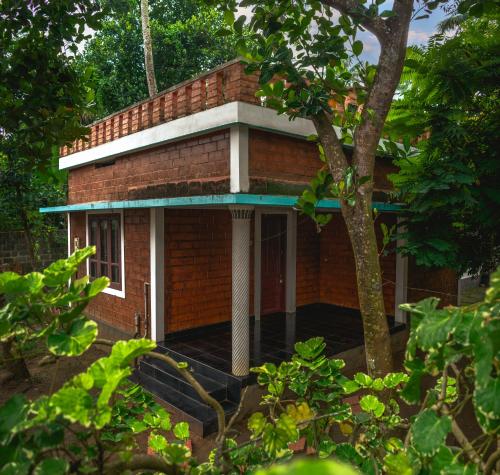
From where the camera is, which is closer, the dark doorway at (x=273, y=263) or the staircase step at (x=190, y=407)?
the staircase step at (x=190, y=407)

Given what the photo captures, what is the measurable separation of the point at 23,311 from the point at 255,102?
504 cm

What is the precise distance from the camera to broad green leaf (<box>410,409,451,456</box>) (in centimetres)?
111

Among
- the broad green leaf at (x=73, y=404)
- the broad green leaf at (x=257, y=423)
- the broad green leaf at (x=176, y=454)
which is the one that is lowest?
the broad green leaf at (x=257, y=423)

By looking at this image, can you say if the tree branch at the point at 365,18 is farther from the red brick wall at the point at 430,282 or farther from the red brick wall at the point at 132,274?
the red brick wall at the point at 430,282

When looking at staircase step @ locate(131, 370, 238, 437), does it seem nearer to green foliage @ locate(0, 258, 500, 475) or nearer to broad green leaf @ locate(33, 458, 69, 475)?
green foliage @ locate(0, 258, 500, 475)

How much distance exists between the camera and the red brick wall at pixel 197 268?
7.68 m

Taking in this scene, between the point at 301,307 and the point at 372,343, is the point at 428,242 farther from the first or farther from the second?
the point at 301,307

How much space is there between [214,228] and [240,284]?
2.76 meters

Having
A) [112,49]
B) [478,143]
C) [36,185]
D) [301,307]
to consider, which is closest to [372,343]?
[478,143]

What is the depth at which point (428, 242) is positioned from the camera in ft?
17.3

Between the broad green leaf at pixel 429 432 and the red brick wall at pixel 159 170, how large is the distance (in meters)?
4.89

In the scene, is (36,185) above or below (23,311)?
above

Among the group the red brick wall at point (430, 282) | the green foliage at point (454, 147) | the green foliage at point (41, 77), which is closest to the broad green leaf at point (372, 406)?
the green foliage at point (41, 77)

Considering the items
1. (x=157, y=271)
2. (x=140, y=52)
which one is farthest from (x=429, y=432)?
(x=140, y=52)
